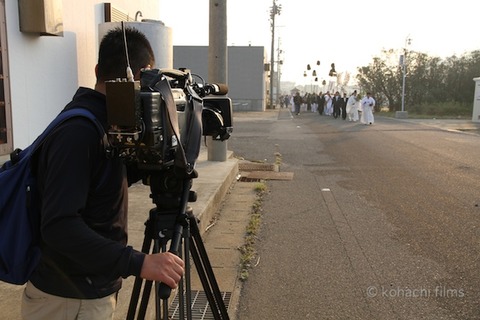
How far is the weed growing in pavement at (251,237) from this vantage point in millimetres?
4322

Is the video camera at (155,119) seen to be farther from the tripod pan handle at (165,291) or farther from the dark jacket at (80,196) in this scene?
the tripod pan handle at (165,291)

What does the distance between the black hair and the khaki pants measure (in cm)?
80

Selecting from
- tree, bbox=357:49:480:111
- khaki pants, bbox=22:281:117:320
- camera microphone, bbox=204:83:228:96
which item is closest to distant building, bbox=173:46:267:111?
tree, bbox=357:49:480:111

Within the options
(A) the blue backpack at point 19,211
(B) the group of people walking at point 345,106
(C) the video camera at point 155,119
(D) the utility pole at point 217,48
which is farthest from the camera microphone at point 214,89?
(B) the group of people walking at point 345,106

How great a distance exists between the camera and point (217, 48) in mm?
8797

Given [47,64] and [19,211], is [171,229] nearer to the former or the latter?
[19,211]

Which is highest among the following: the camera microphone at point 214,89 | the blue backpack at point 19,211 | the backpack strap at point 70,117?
the camera microphone at point 214,89

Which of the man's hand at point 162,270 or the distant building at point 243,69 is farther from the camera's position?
the distant building at point 243,69

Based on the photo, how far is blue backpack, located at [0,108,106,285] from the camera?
1.60m

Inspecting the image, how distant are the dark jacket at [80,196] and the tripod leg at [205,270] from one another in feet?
1.41

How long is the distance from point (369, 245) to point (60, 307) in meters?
3.77

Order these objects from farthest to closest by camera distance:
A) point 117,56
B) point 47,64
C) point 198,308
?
point 47,64 < point 198,308 < point 117,56

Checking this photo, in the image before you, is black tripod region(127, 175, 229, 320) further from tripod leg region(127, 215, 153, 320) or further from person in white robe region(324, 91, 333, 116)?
person in white robe region(324, 91, 333, 116)

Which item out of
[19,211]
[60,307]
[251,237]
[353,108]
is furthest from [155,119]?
[353,108]
